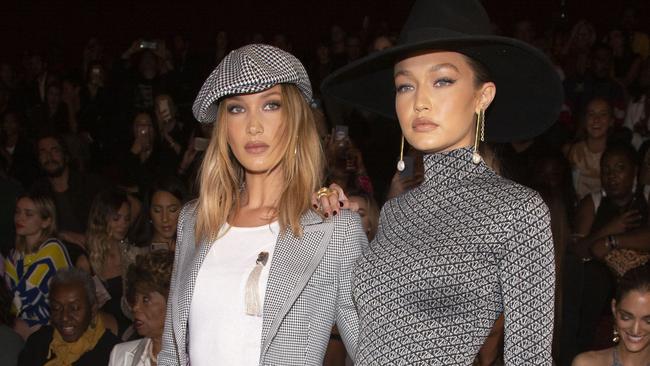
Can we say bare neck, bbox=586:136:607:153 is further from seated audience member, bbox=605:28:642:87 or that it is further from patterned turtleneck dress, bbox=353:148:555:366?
patterned turtleneck dress, bbox=353:148:555:366

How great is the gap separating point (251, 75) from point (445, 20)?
1.82ft

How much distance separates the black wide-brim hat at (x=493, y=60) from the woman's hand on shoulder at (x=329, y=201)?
284mm

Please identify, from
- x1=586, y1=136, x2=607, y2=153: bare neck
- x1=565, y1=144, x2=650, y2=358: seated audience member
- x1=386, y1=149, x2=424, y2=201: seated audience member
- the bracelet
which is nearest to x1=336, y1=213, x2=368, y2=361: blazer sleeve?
x1=386, y1=149, x2=424, y2=201: seated audience member

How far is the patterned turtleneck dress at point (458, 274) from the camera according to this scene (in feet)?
6.88

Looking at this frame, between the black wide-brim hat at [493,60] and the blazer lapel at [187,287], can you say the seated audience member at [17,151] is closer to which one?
the blazer lapel at [187,287]

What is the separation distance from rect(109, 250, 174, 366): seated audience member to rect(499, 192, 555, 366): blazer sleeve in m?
2.32

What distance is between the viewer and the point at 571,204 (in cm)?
583

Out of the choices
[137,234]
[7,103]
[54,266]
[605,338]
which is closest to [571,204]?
[605,338]

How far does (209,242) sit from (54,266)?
320 cm

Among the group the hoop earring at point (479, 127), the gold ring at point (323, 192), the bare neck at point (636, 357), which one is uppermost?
the hoop earring at point (479, 127)

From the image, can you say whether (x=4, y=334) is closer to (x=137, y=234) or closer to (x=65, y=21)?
(x=137, y=234)

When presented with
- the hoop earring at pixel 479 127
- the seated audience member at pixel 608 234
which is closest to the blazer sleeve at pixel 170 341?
the hoop earring at pixel 479 127

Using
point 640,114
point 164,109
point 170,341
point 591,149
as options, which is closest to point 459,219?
point 170,341

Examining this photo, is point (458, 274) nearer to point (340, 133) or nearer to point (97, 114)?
point (340, 133)
